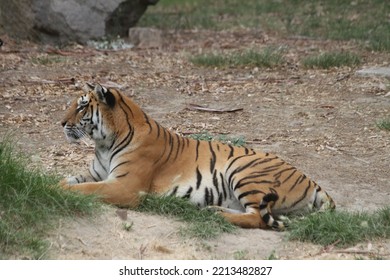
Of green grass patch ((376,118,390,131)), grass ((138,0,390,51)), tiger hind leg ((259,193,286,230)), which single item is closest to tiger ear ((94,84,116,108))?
tiger hind leg ((259,193,286,230))

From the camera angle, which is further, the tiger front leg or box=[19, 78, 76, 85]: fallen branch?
box=[19, 78, 76, 85]: fallen branch

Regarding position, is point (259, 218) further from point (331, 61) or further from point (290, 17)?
point (290, 17)

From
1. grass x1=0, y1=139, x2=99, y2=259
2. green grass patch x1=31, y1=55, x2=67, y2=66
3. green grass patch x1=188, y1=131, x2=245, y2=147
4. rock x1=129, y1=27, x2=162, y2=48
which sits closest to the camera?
grass x1=0, y1=139, x2=99, y2=259

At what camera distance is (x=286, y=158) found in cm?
805

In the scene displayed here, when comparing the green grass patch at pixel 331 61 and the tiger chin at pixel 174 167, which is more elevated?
the green grass patch at pixel 331 61

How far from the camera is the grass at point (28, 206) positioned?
17.2ft

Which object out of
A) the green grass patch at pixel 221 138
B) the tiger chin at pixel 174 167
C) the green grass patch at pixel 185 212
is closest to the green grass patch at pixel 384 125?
the green grass patch at pixel 221 138

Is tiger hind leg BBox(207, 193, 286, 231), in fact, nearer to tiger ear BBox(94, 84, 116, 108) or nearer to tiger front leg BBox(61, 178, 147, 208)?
tiger front leg BBox(61, 178, 147, 208)

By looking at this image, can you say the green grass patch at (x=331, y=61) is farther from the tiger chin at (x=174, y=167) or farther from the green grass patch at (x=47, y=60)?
the tiger chin at (x=174, y=167)

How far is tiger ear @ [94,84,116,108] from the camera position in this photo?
6.55 metres

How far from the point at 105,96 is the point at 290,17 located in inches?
393

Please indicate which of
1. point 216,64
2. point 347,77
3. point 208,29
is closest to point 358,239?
point 347,77

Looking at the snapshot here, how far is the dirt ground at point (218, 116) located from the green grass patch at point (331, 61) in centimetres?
13

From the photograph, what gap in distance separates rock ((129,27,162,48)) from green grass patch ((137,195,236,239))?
7.35 metres
